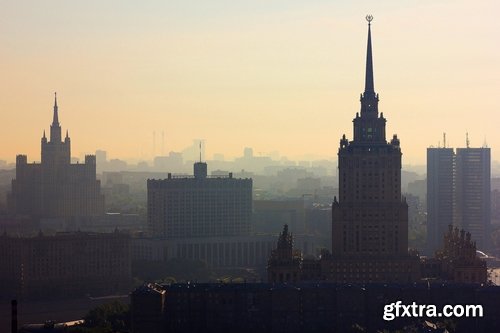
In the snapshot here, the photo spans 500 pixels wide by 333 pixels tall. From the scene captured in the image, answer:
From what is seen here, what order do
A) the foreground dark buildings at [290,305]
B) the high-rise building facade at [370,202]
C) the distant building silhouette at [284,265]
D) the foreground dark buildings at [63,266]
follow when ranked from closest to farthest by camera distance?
the foreground dark buildings at [290,305] → the distant building silhouette at [284,265] → the high-rise building facade at [370,202] → the foreground dark buildings at [63,266]

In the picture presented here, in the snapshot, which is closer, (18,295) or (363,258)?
(363,258)

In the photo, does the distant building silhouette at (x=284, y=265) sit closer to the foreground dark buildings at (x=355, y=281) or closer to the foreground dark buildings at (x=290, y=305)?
the foreground dark buildings at (x=355, y=281)

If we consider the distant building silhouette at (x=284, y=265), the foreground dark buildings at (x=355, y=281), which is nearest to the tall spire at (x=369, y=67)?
the foreground dark buildings at (x=355, y=281)

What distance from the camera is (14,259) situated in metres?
164

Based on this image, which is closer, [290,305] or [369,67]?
[290,305]

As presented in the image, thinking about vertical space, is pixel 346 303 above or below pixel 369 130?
below

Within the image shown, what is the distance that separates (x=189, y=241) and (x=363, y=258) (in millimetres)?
66572

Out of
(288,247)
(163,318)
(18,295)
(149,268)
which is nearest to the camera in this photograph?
(163,318)

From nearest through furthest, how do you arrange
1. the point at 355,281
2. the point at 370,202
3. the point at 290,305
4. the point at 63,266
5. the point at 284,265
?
1. the point at 290,305
2. the point at 284,265
3. the point at 355,281
4. the point at 370,202
5. the point at 63,266

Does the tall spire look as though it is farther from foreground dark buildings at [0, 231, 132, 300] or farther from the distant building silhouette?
foreground dark buildings at [0, 231, 132, 300]

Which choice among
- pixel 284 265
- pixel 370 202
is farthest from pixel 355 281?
pixel 370 202

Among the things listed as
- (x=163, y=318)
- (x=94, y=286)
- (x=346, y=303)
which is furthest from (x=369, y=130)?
(x=94, y=286)

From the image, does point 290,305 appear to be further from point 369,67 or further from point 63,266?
point 63,266

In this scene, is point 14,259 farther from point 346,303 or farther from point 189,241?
point 346,303
